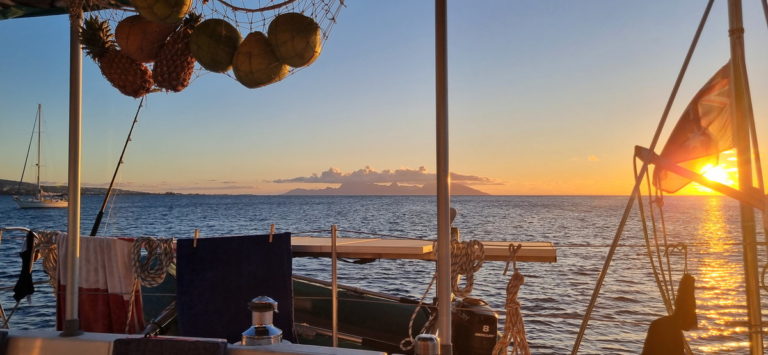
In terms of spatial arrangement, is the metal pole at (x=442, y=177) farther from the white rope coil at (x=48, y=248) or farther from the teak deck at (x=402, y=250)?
the white rope coil at (x=48, y=248)

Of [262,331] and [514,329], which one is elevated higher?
[262,331]

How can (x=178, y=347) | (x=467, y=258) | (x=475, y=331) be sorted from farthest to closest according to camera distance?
(x=475, y=331) → (x=467, y=258) → (x=178, y=347)

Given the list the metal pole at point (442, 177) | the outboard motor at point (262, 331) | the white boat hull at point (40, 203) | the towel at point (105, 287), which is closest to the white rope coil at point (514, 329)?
the metal pole at point (442, 177)

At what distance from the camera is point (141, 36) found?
2318mm

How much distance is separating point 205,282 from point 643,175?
2.39 meters

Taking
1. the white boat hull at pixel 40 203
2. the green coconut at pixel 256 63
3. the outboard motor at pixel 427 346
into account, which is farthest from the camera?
the white boat hull at pixel 40 203

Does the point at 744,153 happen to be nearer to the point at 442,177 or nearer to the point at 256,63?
the point at 442,177

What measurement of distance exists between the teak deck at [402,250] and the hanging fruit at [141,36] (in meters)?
1.65

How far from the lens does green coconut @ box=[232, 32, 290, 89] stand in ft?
7.40

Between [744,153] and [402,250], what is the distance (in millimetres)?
1839

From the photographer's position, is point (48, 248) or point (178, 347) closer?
point (178, 347)

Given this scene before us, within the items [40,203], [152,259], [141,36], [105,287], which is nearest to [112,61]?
[141,36]

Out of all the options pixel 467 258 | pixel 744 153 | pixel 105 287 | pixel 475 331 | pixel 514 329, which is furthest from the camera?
pixel 105 287

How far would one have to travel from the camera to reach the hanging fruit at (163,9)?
84.5 inches
